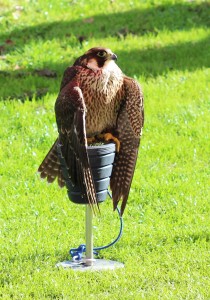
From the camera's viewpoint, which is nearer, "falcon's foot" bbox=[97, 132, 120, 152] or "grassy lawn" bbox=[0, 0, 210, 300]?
"grassy lawn" bbox=[0, 0, 210, 300]

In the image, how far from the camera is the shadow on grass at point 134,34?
10945 millimetres

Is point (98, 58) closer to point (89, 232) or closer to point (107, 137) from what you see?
point (107, 137)

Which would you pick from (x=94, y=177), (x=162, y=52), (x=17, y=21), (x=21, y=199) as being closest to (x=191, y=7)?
(x=162, y=52)

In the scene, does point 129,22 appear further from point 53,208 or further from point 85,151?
point 85,151

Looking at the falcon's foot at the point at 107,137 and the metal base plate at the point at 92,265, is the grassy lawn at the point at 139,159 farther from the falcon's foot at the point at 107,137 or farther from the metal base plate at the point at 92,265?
the falcon's foot at the point at 107,137

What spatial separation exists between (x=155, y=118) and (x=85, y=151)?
376 centimetres

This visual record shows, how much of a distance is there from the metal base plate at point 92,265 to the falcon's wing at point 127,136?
444 millimetres

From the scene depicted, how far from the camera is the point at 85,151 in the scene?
6070 mm

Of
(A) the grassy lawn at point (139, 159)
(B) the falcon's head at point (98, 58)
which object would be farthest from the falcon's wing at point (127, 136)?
(A) the grassy lawn at point (139, 159)

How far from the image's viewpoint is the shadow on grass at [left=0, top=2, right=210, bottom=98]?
10945 millimetres

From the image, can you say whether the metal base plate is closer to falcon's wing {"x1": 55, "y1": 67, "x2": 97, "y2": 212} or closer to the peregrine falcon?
the peregrine falcon

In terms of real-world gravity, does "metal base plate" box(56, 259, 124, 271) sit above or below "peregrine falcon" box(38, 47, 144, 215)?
below

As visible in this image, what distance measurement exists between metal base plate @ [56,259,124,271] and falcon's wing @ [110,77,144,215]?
0.44 m

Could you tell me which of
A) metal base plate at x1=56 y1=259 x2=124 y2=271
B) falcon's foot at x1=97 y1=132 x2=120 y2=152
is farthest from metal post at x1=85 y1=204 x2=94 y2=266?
falcon's foot at x1=97 y1=132 x2=120 y2=152
